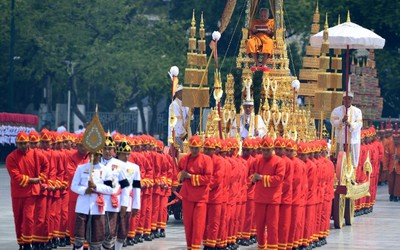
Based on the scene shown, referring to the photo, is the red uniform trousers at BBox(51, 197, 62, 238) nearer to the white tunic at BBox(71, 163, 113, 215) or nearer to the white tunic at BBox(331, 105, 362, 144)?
the white tunic at BBox(71, 163, 113, 215)

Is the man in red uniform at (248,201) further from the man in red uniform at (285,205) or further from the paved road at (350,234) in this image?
the man in red uniform at (285,205)

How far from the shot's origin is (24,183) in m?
23.2

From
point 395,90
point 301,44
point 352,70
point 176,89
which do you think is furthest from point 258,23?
point 301,44

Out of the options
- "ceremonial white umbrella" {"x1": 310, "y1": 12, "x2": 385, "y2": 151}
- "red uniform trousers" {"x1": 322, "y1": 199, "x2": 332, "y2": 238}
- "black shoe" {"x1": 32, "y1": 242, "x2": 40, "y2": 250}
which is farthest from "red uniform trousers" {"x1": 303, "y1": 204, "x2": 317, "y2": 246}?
"ceremonial white umbrella" {"x1": 310, "y1": 12, "x2": 385, "y2": 151}

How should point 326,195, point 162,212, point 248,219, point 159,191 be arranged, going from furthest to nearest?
point 326,195 → point 162,212 → point 159,191 → point 248,219

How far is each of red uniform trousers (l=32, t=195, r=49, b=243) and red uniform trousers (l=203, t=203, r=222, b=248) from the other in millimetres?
2771

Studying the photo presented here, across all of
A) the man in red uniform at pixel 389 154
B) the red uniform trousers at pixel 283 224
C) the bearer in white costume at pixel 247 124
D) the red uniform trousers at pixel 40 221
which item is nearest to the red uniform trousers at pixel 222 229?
the red uniform trousers at pixel 283 224

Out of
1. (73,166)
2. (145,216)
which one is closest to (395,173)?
(145,216)

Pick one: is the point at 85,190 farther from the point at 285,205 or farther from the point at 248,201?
the point at 248,201

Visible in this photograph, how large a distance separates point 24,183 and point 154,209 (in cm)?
353

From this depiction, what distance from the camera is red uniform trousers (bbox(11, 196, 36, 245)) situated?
2336 cm

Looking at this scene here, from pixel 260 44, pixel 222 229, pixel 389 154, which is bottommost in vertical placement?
pixel 222 229

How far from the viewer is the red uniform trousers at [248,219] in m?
25.6

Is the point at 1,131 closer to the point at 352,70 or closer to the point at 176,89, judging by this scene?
the point at 352,70
